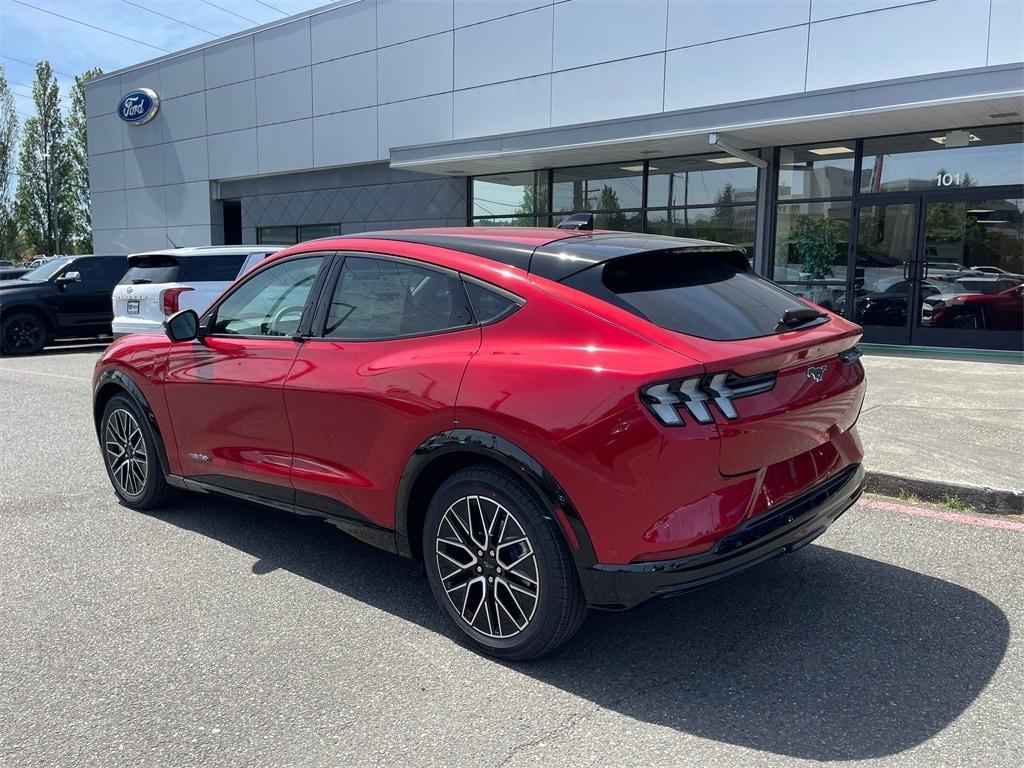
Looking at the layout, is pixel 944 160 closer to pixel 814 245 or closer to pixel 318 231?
pixel 814 245

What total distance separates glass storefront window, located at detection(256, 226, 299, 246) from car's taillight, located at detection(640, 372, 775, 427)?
2011cm

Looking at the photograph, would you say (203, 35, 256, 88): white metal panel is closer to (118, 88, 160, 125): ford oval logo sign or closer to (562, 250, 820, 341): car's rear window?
(118, 88, 160, 125): ford oval logo sign

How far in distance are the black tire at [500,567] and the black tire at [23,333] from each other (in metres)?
13.7

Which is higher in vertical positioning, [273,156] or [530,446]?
[273,156]

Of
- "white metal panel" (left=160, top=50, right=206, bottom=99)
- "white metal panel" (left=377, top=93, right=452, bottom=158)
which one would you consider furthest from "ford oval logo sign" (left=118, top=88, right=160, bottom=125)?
"white metal panel" (left=377, top=93, right=452, bottom=158)

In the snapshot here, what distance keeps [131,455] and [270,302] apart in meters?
1.67

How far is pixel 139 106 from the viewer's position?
24.4 metres

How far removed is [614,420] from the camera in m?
2.72

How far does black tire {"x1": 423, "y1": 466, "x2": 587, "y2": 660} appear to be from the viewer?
2945 millimetres

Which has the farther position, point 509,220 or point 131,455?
point 509,220

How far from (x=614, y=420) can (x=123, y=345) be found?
371 centimetres

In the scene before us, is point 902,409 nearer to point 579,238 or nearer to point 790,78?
point 579,238

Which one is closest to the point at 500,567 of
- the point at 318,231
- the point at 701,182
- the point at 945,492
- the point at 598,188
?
the point at 945,492

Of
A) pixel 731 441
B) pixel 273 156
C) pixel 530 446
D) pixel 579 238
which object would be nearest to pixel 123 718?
pixel 530 446
